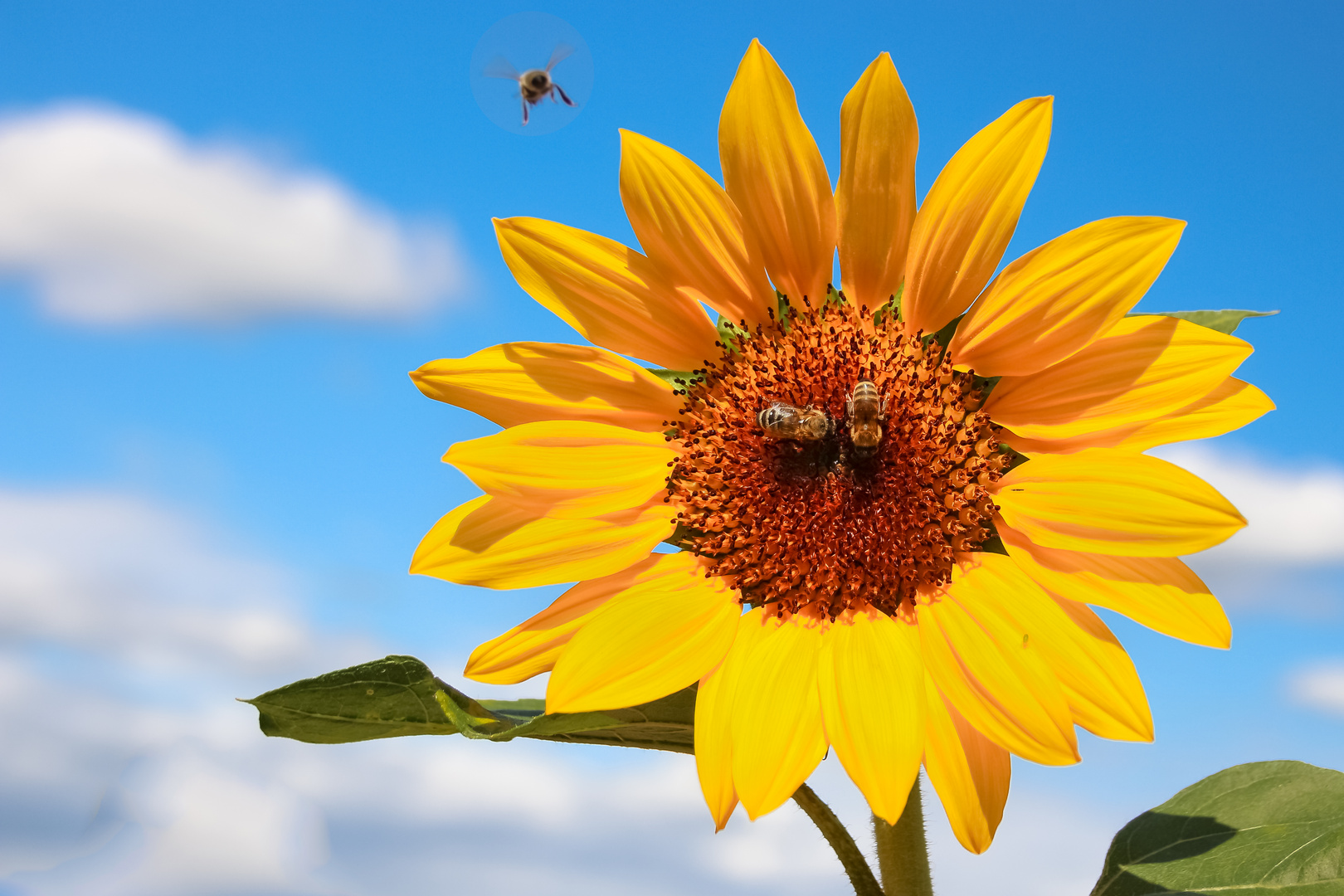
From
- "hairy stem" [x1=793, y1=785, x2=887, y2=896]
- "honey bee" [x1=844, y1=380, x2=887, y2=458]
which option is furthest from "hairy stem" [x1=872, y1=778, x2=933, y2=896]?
"honey bee" [x1=844, y1=380, x2=887, y2=458]

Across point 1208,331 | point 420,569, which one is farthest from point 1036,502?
point 420,569

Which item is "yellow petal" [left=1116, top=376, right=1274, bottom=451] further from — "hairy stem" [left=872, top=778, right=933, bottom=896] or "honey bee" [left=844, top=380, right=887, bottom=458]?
"hairy stem" [left=872, top=778, right=933, bottom=896]

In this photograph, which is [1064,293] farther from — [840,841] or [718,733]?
[840,841]

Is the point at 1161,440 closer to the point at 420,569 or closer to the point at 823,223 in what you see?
the point at 823,223

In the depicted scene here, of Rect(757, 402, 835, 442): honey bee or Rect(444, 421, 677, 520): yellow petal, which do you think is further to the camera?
Rect(757, 402, 835, 442): honey bee

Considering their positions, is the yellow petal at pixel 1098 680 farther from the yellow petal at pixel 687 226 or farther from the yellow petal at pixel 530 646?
the yellow petal at pixel 687 226

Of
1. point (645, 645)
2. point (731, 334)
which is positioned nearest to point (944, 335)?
point (731, 334)
